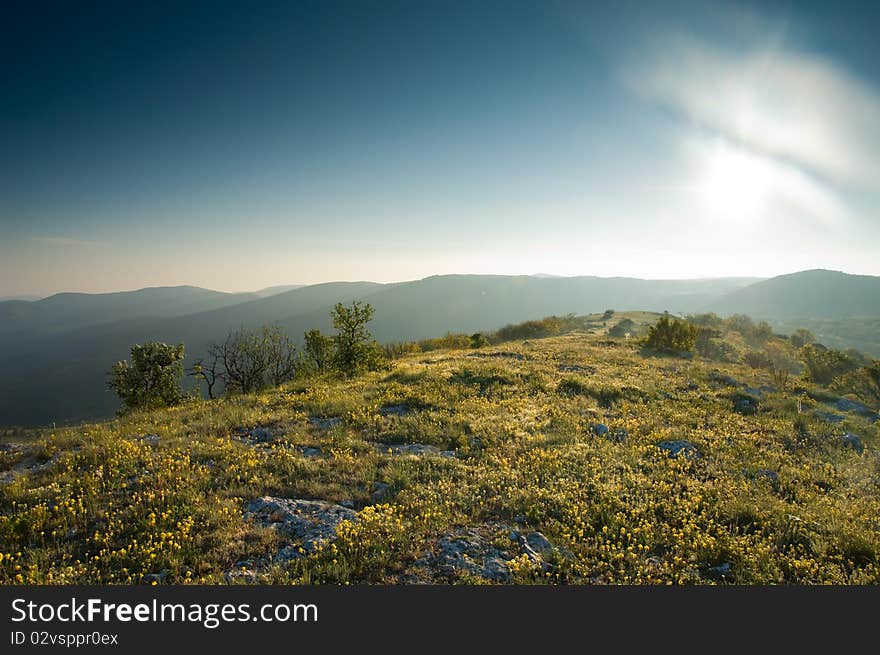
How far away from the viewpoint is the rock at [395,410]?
14.7 m

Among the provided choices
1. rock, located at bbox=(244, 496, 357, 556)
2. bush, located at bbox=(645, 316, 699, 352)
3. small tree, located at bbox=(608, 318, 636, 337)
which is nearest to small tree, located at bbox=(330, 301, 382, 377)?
rock, located at bbox=(244, 496, 357, 556)

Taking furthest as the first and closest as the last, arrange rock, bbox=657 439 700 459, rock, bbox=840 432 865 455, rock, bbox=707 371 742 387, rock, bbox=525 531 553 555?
1. rock, bbox=707 371 742 387
2. rock, bbox=840 432 865 455
3. rock, bbox=657 439 700 459
4. rock, bbox=525 531 553 555

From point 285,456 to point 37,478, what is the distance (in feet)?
17.6

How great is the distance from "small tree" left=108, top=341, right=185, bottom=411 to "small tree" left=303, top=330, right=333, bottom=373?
1182 cm

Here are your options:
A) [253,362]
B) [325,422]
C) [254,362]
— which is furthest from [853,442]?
[253,362]

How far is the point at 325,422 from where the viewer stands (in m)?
13.6

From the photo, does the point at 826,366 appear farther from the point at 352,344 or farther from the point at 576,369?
the point at 352,344

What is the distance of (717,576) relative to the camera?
656 centimetres

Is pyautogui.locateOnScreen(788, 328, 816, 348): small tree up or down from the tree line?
down

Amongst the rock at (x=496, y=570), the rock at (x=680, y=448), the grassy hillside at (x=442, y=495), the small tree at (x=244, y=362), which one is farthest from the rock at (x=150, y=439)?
the small tree at (x=244, y=362)

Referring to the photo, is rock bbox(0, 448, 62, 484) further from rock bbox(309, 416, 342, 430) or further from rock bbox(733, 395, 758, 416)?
rock bbox(733, 395, 758, 416)

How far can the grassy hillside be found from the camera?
21.0ft

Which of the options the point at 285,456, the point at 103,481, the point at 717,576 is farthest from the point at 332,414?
the point at 717,576

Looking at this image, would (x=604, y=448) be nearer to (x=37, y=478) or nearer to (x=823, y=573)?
(x=823, y=573)
